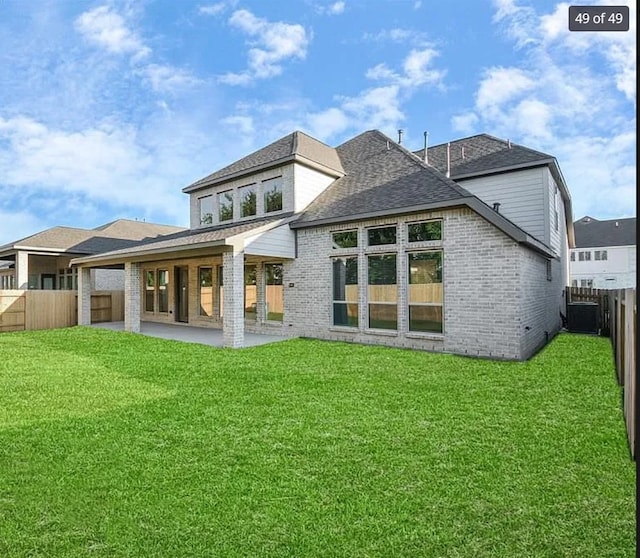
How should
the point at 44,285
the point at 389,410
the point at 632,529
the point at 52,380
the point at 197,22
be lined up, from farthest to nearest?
the point at 44,285 → the point at 197,22 → the point at 52,380 → the point at 389,410 → the point at 632,529

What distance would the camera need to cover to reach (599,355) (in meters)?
9.12

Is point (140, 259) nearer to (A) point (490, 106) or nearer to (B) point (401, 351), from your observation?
(B) point (401, 351)

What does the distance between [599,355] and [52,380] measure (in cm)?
1143

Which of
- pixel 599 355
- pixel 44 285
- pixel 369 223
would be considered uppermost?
pixel 369 223

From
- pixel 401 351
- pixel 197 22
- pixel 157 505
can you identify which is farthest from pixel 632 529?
pixel 197 22

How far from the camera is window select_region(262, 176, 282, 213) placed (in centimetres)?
1409

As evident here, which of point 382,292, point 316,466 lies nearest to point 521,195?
point 382,292

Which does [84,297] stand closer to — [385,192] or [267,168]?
[267,168]

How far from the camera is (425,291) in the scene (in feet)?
33.2

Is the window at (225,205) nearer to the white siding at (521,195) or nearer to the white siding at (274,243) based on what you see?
the white siding at (274,243)

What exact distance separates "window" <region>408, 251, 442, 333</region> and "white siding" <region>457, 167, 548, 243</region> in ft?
15.7

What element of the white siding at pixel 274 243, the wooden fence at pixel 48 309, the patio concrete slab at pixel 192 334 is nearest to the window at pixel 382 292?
the white siding at pixel 274 243

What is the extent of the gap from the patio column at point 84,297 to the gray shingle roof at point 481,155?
14938 millimetres

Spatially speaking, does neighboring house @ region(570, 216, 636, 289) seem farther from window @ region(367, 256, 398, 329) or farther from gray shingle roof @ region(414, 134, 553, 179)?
window @ region(367, 256, 398, 329)
